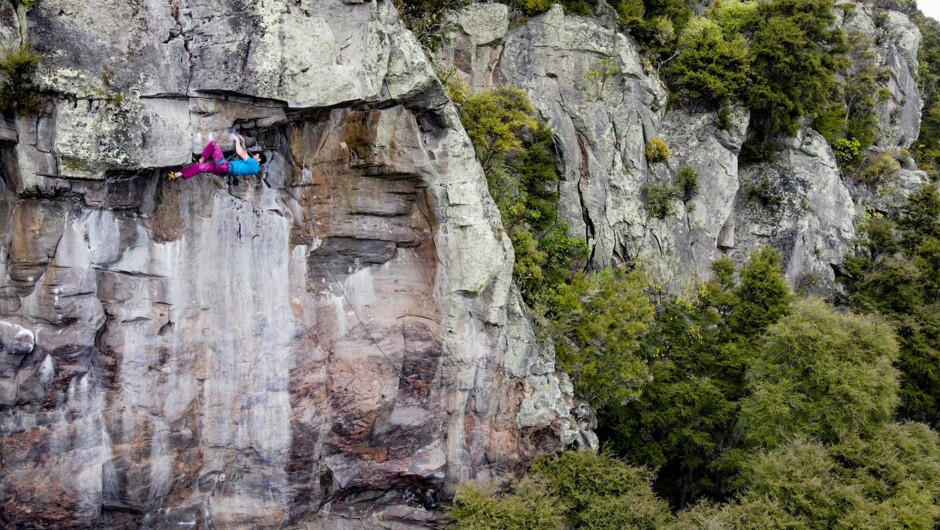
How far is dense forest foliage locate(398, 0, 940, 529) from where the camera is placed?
17969mm

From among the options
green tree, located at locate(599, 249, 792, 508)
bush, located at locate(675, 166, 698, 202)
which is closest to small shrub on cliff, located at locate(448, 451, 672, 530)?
green tree, located at locate(599, 249, 792, 508)

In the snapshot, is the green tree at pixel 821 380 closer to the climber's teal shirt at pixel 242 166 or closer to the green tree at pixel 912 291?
the green tree at pixel 912 291

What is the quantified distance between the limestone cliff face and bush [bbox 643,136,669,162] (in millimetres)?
245

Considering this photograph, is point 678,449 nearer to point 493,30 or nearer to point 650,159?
point 650,159

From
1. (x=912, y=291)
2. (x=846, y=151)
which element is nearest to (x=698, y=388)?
(x=912, y=291)

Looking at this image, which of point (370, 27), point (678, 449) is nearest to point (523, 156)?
point (370, 27)

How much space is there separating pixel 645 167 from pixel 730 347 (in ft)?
27.4

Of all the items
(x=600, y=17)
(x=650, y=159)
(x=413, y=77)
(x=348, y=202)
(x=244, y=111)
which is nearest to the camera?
(x=244, y=111)

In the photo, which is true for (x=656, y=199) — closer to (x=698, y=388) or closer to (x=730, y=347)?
(x=730, y=347)

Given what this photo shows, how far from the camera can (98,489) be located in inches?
579

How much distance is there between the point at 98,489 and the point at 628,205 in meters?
20.5

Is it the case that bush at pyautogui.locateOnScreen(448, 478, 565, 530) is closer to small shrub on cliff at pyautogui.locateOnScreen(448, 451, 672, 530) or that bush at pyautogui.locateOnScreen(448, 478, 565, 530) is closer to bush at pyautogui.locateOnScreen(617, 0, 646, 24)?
small shrub on cliff at pyautogui.locateOnScreen(448, 451, 672, 530)

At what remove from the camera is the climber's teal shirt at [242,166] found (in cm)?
1388

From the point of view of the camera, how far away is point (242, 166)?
45.6ft
